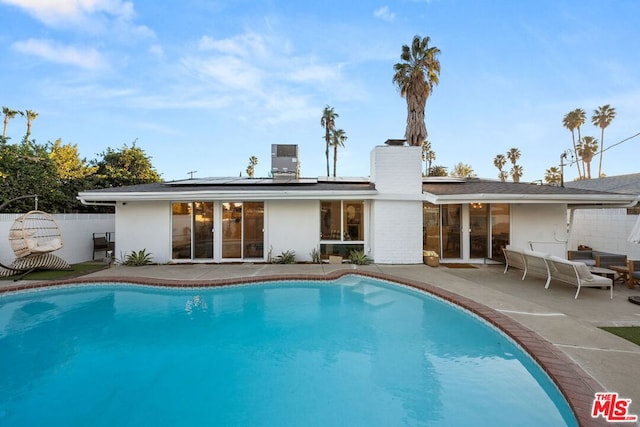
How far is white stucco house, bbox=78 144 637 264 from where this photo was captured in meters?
11.2

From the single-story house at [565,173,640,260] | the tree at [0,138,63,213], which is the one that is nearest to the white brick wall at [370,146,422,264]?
the single-story house at [565,173,640,260]

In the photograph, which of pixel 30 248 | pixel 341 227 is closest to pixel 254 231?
pixel 341 227

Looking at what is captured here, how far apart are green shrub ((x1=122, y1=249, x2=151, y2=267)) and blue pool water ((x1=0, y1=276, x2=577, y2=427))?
360cm

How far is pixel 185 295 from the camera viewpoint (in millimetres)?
7949

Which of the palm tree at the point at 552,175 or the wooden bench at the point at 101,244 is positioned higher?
the palm tree at the point at 552,175

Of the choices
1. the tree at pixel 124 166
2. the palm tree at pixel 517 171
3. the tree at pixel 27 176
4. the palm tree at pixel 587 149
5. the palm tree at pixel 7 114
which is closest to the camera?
the tree at pixel 27 176

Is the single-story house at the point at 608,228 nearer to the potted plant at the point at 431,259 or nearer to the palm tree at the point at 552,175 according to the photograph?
the potted plant at the point at 431,259

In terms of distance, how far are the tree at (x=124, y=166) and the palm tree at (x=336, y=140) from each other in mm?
23257

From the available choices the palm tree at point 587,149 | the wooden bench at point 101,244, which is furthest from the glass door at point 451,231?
the palm tree at point 587,149

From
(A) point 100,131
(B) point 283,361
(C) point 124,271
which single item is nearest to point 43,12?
(A) point 100,131

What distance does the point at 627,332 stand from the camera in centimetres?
485

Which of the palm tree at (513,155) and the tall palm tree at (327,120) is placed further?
the palm tree at (513,155)

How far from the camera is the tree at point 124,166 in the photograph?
1845 cm

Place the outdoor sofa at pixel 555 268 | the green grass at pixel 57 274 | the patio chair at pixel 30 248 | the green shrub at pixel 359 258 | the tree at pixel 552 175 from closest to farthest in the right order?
1. the outdoor sofa at pixel 555 268
2. the green grass at pixel 57 274
3. the patio chair at pixel 30 248
4. the green shrub at pixel 359 258
5. the tree at pixel 552 175
